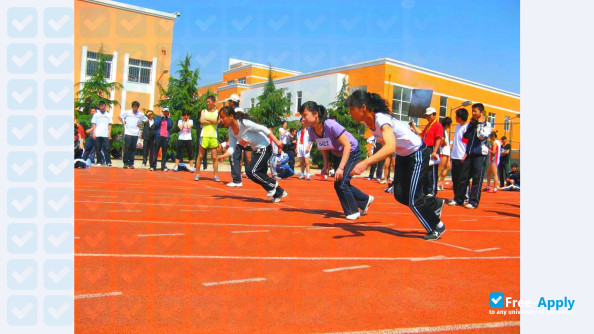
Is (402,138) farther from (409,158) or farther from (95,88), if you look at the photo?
(95,88)

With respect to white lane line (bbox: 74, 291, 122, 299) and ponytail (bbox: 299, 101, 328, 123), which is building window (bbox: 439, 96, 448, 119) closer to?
ponytail (bbox: 299, 101, 328, 123)

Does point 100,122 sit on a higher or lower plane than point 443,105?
lower

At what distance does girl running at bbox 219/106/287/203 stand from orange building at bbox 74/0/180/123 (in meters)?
27.4

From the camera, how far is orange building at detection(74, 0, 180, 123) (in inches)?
1294

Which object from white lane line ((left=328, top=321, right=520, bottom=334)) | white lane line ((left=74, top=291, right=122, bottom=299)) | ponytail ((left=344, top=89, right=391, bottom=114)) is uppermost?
ponytail ((left=344, top=89, right=391, bottom=114))

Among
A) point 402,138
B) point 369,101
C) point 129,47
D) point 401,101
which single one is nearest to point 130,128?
point 369,101

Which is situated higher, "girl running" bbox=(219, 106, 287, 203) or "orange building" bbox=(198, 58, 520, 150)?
"orange building" bbox=(198, 58, 520, 150)

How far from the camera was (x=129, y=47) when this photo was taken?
115 feet

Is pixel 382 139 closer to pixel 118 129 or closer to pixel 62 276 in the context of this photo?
pixel 62 276

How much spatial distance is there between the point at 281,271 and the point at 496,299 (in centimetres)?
155

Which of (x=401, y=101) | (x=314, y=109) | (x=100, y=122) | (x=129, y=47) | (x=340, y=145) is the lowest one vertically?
(x=340, y=145)
